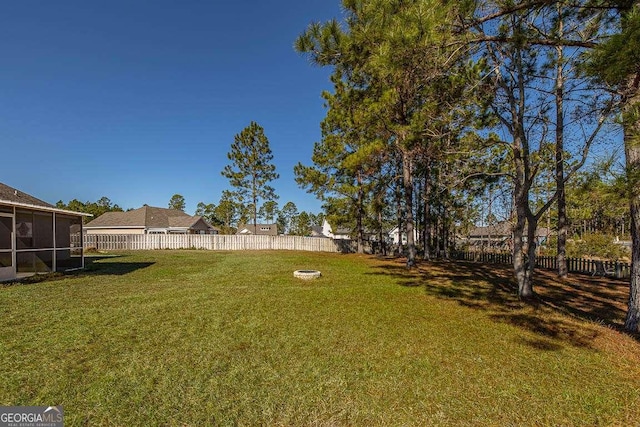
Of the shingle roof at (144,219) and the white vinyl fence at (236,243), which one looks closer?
the white vinyl fence at (236,243)

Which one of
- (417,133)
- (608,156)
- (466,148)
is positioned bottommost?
(608,156)

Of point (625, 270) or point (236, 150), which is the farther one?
point (236, 150)

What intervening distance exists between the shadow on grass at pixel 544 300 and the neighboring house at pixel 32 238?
1128cm

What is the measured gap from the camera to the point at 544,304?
5953 mm

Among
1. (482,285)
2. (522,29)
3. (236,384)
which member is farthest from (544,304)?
(236,384)

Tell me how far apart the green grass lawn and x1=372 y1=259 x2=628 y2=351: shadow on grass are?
0.05 meters

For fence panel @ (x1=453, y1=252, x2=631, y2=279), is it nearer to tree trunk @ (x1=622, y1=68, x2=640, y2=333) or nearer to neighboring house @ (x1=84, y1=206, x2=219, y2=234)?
tree trunk @ (x1=622, y1=68, x2=640, y2=333)

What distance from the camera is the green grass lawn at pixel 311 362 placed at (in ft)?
7.97

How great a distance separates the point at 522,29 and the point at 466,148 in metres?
2.80

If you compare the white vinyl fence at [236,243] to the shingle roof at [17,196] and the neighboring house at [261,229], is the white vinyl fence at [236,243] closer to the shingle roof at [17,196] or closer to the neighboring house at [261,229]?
the shingle roof at [17,196]

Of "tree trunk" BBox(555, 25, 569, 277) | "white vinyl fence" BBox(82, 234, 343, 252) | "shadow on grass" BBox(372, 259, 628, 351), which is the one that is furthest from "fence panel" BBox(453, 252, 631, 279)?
"white vinyl fence" BBox(82, 234, 343, 252)

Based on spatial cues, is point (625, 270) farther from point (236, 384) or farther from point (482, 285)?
point (236, 384)
